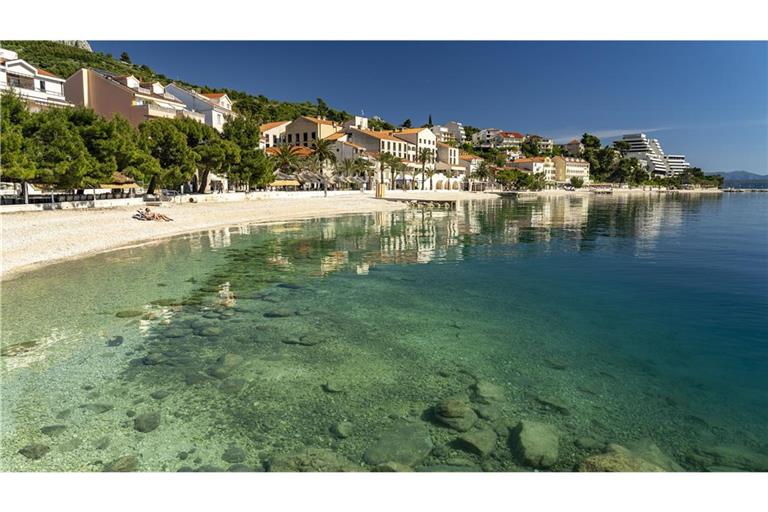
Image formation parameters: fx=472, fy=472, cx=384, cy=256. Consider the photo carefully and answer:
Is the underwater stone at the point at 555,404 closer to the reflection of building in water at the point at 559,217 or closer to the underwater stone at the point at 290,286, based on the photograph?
the underwater stone at the point at 290,286

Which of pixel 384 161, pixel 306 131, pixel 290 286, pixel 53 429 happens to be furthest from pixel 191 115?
pixel 53 429


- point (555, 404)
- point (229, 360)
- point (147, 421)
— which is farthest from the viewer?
point (229, 360)

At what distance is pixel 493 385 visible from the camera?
8.99 meters

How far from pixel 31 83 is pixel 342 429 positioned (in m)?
60.3

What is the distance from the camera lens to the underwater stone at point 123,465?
6289 millimetres

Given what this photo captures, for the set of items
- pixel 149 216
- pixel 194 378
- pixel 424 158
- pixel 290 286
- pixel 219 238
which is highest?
pixel 424 158

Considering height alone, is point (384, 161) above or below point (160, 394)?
above

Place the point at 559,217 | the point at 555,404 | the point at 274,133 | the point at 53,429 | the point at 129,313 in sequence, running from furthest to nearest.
Answer: the point at 274,133
the point at 559,217
the point at 129,313
the point at 555,404
the point at 53,429

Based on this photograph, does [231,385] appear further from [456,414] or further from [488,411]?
[488,411]

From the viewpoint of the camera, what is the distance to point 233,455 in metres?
6.70

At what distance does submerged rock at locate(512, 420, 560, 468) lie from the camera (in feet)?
21.4

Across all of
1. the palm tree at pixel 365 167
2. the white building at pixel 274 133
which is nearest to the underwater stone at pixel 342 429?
the palm tree at pixel 365 167

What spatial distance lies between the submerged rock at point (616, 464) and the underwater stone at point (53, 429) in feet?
25.0

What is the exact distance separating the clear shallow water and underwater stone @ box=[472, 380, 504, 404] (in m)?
0.17
